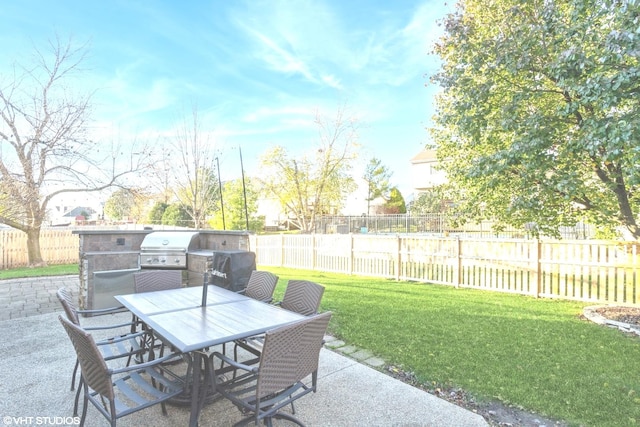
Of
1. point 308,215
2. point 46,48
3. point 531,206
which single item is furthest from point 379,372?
point 308,215

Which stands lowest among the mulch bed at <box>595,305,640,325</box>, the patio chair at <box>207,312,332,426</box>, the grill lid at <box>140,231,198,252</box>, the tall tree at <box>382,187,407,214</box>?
the mulch bed at <box>595,305,640,325</box>

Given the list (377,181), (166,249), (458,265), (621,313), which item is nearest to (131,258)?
(166,249)

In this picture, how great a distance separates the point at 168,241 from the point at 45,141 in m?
5.20

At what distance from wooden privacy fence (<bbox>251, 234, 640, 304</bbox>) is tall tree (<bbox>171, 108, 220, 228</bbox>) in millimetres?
8509

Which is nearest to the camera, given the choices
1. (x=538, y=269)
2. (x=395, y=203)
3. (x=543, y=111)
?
(x=543, y=111)

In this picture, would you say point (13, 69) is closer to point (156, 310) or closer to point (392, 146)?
point (156, 310)

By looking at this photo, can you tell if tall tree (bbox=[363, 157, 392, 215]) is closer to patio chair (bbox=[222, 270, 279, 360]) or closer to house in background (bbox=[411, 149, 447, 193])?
house in background (bbox=[411, 149, 447, 193])

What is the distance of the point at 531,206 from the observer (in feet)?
16.8

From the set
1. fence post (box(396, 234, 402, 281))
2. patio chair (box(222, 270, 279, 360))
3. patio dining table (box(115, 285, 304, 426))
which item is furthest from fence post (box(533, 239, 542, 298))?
patio dining table (box(115, 285, 304, 426))

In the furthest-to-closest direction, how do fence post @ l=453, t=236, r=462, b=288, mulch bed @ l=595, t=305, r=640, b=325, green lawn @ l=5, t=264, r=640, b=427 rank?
fence post @ l=453, t=236, r=462, b=288
mulch bed @ l=595, t=305, r=640, b=325
green lawn @ l=5, t=264, r=640, b=427

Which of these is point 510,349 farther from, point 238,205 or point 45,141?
point 238,205

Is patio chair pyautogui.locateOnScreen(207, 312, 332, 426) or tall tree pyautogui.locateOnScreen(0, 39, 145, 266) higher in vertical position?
tall tree pyautogui.locateOnScreen(0, 39, 145, 266)

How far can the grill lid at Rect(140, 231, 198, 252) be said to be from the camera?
577 cm

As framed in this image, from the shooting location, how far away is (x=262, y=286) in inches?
152
